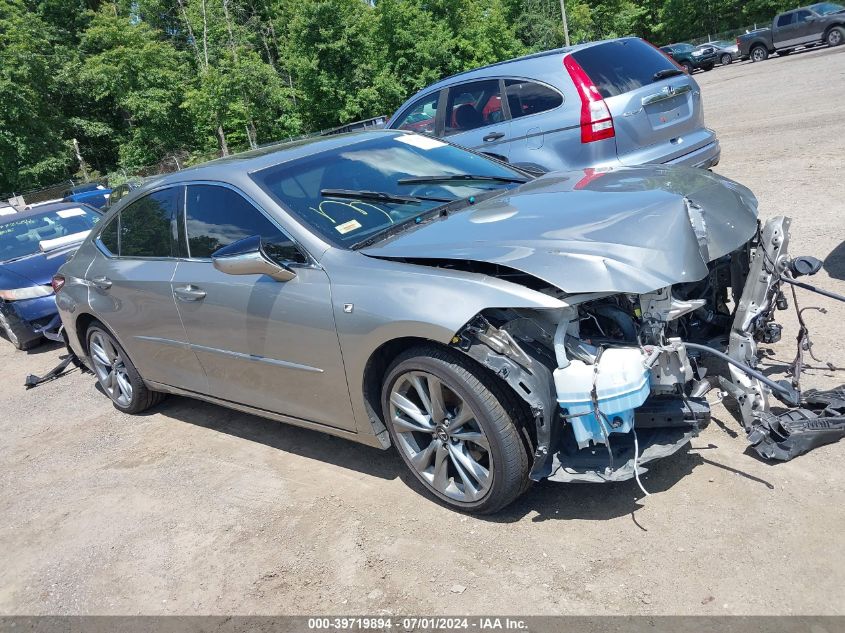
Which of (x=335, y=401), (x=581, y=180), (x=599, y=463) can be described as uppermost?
(x=581, y=180)

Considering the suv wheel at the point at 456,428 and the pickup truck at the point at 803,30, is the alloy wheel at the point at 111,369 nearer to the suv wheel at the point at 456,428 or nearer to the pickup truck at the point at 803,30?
the suv wheel at the point at 456,428

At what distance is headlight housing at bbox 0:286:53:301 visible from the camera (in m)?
8.03

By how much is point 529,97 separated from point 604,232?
4.36 metres

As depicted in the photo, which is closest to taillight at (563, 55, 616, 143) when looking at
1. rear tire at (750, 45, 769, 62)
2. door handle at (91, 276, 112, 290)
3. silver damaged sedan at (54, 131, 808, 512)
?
silver damaged sedan at (54, 131, 808, 512)

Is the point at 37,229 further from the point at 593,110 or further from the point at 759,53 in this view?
the point at 759,53

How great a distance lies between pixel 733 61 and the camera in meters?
33.9

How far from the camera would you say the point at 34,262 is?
27.9ft

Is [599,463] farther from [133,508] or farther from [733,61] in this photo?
[733,61]

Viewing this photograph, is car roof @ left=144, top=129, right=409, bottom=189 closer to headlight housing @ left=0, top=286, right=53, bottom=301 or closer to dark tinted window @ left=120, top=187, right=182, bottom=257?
dark tinted window @ left=120, top=187, right=182, bottom=257

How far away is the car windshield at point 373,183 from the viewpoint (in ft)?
12.5

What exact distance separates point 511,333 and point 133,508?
2595mm

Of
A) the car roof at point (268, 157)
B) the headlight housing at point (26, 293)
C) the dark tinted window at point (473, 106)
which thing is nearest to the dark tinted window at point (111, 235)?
the car roof at point (268, 157)

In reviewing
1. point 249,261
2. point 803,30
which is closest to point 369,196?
point 249,261

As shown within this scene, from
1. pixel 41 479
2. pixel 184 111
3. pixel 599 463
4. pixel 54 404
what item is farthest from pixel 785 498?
pixel 184 111
